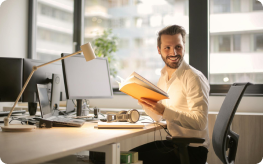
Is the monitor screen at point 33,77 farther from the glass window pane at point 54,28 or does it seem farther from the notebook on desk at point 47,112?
the glass window pane at point 54,28

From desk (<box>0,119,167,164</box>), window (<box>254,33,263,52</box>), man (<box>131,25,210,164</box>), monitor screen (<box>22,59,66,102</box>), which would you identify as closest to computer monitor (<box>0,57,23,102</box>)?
monitor screen (<box>22,59,66,102</box>)

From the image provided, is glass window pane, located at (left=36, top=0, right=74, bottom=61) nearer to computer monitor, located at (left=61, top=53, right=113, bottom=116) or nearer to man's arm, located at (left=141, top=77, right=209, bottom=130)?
computer monitor, located at (left=61, top=53, right=113, bottom=116)

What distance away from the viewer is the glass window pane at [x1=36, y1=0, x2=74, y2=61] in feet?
12.3

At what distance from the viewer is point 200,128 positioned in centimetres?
152

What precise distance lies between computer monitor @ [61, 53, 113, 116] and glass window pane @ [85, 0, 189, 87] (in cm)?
99

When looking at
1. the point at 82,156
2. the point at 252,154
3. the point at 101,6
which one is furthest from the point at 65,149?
the point at 101,6

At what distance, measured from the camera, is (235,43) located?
2715 millimetres

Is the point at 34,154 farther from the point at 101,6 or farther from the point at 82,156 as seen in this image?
the point at 101,6

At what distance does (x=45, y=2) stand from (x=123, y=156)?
3.37 meters

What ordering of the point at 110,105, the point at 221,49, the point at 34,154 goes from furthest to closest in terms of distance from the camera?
1. the point at 110,105
2. the point at 221,49
3. the point at 34,154

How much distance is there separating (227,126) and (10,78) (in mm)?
1713

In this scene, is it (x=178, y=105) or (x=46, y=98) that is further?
(x=46, y=98)

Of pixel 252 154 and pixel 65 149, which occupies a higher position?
pixel 65 149

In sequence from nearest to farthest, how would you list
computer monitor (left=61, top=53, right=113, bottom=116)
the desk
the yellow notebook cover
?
the desk, the yellow notebook cover, computer monitor (left=61, top=53, right=113, bottom=116)
